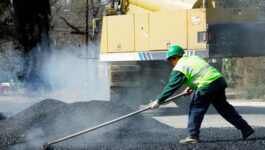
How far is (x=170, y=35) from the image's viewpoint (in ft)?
33.2

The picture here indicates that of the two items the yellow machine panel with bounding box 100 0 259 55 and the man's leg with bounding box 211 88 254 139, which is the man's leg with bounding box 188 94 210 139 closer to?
the man's leg with bounding box 211 88 254 139

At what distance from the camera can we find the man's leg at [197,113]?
559 cm

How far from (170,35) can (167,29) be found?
17cm

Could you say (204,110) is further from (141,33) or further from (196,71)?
(141,33)

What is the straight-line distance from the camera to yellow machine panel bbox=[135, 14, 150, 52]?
1036 cm

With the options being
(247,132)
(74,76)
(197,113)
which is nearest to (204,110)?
(197,113)

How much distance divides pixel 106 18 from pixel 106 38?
541 millimetres

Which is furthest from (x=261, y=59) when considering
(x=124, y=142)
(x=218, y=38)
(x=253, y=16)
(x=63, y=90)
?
(x=124, y=142)

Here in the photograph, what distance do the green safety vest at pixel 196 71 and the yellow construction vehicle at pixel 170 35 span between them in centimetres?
429

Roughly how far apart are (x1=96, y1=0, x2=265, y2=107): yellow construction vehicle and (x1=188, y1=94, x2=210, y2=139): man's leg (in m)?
4.33

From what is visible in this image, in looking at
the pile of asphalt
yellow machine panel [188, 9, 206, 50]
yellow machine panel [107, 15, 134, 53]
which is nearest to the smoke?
yellow machine panel [107, 15, 134, 53]

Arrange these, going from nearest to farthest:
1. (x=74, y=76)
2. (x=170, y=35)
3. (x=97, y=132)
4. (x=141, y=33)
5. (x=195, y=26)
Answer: (x=97, y=132), (x=195, y=26), (x=170, y=35), (x=141, y=33), (x=74, y=76)

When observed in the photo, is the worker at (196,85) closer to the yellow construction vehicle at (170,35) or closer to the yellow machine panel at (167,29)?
the yellow construction vehicle at (170,35)

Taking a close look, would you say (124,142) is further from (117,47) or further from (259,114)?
(259,114)
